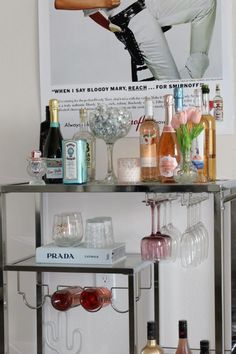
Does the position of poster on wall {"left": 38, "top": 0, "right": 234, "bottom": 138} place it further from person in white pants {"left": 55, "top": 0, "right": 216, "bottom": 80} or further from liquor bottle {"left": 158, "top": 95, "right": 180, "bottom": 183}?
liquor bottle {"left": 158, "top": 95, "right": 180, "bottom": 183}

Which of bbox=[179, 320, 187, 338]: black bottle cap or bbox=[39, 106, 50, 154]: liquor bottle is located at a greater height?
bbox=[39, 106, 50, 154]: liquor bottle

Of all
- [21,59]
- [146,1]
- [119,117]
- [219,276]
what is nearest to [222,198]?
[219,276]

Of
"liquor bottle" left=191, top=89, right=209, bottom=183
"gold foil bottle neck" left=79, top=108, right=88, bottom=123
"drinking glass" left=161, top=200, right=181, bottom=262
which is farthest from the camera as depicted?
"gold foil bottle neck" left=79, top=108, right=88, bottom=123

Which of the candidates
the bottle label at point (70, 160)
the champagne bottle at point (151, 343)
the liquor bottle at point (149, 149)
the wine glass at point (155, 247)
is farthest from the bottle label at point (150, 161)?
the champagne bottle at point (151, 343)

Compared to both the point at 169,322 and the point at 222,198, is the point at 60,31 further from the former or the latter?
the point at 169,322

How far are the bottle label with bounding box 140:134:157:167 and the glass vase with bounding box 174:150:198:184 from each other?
0.10 m

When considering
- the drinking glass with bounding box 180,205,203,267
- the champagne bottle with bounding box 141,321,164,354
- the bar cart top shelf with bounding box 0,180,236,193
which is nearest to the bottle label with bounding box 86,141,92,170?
the bar cart top shelf with bounding box 0,180,236,193

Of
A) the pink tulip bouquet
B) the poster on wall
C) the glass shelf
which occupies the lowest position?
the glass shelf

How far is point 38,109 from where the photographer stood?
255 cm

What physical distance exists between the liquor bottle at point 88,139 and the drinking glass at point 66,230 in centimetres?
14

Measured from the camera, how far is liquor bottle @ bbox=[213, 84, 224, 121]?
7.68 feet

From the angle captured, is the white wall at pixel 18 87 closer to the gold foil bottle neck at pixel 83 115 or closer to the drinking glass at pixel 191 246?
the gold foil bottle neck at pixel 83 115

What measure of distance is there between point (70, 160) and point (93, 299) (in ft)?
1.42

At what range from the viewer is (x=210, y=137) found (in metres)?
2.13
